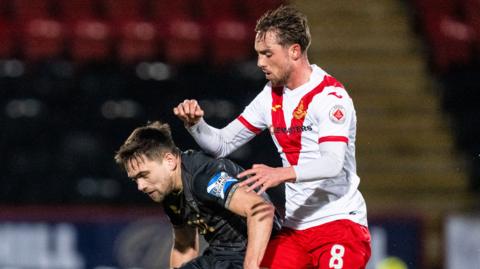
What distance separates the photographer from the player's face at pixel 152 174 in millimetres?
4348

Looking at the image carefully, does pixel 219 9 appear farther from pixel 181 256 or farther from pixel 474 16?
pixel 181 256

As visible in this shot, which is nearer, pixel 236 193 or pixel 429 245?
pixel 236 193

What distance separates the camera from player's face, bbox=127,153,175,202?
14.3 ft

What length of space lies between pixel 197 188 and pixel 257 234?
35 centimetres

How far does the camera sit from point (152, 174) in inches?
171

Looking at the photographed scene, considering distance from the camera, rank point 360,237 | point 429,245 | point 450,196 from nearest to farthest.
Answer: point 360,237
point 429,245
point 450,196

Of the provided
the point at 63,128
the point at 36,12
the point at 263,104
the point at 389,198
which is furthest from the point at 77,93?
the point at 263,104

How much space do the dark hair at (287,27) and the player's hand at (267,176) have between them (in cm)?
62

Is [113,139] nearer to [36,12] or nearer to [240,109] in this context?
[240,109]

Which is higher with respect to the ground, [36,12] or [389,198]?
[36,12]

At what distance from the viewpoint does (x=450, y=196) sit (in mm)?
8742

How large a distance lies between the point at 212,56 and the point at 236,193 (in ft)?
17.8

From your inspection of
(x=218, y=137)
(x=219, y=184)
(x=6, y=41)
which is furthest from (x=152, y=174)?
(x=6, y=41)

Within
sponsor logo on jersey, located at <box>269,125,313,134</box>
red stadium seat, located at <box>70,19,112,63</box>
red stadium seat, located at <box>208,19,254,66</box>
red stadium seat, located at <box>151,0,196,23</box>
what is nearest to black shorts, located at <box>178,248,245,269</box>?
sponsor logo on jersey, located at <box>269,125,313,134</box>
